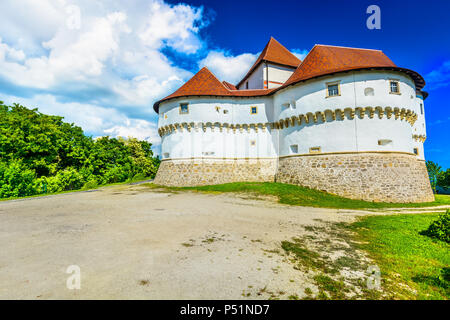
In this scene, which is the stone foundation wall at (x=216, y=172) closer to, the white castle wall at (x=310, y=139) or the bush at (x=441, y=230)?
the white castle wall at (x=310, y=139)

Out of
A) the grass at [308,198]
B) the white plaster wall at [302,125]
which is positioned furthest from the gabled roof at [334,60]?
the grass at [308,198]

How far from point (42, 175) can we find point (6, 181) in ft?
31.8

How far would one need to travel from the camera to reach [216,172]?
23.2 meters

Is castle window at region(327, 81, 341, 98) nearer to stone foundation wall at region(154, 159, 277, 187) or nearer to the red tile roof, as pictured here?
the red tile roof

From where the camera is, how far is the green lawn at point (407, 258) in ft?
12.6

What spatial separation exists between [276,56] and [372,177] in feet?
68.7

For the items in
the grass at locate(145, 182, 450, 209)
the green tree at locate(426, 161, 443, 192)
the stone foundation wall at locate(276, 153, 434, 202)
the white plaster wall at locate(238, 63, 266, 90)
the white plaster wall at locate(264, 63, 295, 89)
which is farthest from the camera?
the green tree at locate(426, 161, 443, 192)

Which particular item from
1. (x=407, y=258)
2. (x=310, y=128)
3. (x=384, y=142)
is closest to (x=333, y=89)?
(x=310, y=128)

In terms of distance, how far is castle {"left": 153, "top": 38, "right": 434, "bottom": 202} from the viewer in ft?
56.3

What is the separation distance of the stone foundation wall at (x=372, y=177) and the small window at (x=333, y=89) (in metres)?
5.76

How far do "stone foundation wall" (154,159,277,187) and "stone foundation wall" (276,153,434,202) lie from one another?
5857mm

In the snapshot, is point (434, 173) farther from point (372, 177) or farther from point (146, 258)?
point (146, 258)

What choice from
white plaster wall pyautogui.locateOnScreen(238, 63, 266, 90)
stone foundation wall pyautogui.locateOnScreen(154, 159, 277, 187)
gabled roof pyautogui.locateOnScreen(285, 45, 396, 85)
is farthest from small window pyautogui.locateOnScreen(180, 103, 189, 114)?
gabled roof pyautogui.locateOnScreen(285, 45, 396, 85)

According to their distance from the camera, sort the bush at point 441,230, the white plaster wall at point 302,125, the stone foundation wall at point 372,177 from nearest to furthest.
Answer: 1. the bush at point 441,230
2. the stone foundation wall at point 372,177
3. the white plaster wall at point 302,125
